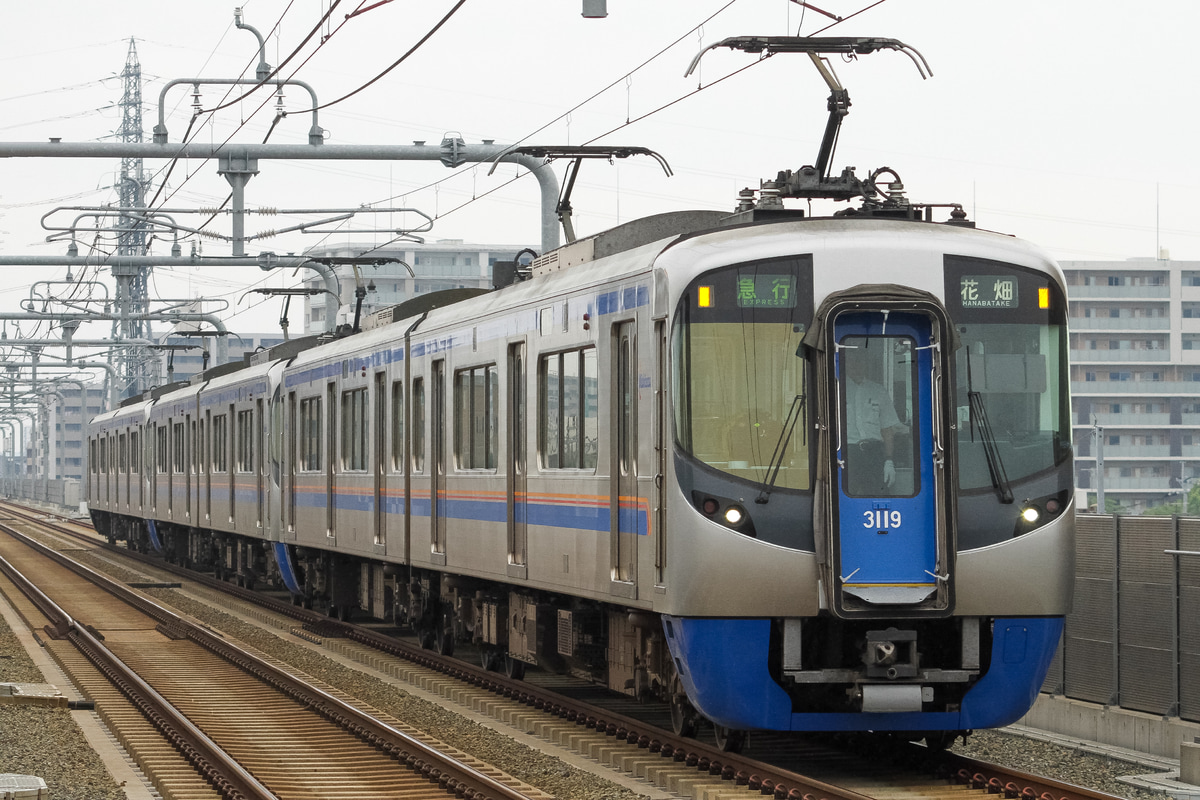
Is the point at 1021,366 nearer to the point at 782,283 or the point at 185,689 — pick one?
the point at 782,283

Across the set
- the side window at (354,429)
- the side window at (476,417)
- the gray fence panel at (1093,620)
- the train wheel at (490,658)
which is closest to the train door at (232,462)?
the side window at (354,429)

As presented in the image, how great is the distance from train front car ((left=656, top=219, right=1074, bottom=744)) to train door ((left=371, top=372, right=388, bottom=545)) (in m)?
8.37

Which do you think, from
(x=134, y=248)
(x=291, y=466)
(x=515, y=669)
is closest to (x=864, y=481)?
(x=515, y=669)

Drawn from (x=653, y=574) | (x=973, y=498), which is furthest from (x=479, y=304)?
(x=973, y=498)

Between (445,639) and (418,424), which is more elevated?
(418,424)

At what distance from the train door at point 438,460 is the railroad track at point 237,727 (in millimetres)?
1732

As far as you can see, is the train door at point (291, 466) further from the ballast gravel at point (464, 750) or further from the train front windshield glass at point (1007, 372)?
the train front windshield glass at point (1007, 372)

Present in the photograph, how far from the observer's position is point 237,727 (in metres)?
13.2

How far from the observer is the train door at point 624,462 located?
1088 centimetres

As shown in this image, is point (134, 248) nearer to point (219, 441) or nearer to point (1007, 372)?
point (219, 441)

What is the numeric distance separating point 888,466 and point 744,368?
3.10 ft

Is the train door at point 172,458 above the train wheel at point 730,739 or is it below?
above

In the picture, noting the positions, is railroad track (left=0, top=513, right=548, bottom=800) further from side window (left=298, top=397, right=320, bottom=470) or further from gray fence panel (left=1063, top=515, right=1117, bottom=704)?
gray fence panel (left=1063, top=515, right=1117, bottom=704)

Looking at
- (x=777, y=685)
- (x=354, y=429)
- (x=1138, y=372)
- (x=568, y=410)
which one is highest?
(x=1138, y=372)
